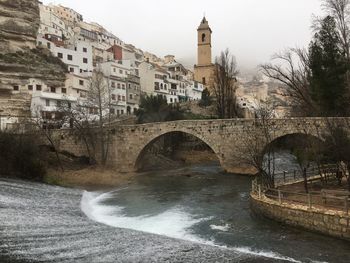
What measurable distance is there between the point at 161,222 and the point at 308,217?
5.64 meters

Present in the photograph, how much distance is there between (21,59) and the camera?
183ft

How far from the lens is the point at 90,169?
117 ft

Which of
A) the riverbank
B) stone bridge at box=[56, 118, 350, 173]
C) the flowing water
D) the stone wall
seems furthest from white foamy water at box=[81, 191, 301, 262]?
stone bridge at box=[56, 118, 350, 173]

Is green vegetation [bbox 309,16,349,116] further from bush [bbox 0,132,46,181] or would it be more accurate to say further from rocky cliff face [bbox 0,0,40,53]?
rocky cliff face [bbox 0,0,40,53]

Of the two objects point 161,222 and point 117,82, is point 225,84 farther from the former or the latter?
point 161,222

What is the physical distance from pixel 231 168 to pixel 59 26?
64.7 meters

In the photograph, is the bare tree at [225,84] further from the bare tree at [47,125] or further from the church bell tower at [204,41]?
the church bell tower at [204,41]

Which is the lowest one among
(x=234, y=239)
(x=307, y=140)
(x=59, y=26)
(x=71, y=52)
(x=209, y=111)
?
(x=234, y=239)

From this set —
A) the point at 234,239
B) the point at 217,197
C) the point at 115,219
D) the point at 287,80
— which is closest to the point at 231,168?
the point at 287,80

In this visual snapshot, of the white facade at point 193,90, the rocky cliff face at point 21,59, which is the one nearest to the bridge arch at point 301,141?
the rocky cliff face at point 21,59

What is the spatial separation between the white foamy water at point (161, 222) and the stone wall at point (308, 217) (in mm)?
1768

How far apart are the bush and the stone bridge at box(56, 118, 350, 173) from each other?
11.3 m

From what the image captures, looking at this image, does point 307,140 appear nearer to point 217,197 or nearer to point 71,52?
point 217,197

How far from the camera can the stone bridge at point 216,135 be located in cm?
3017
